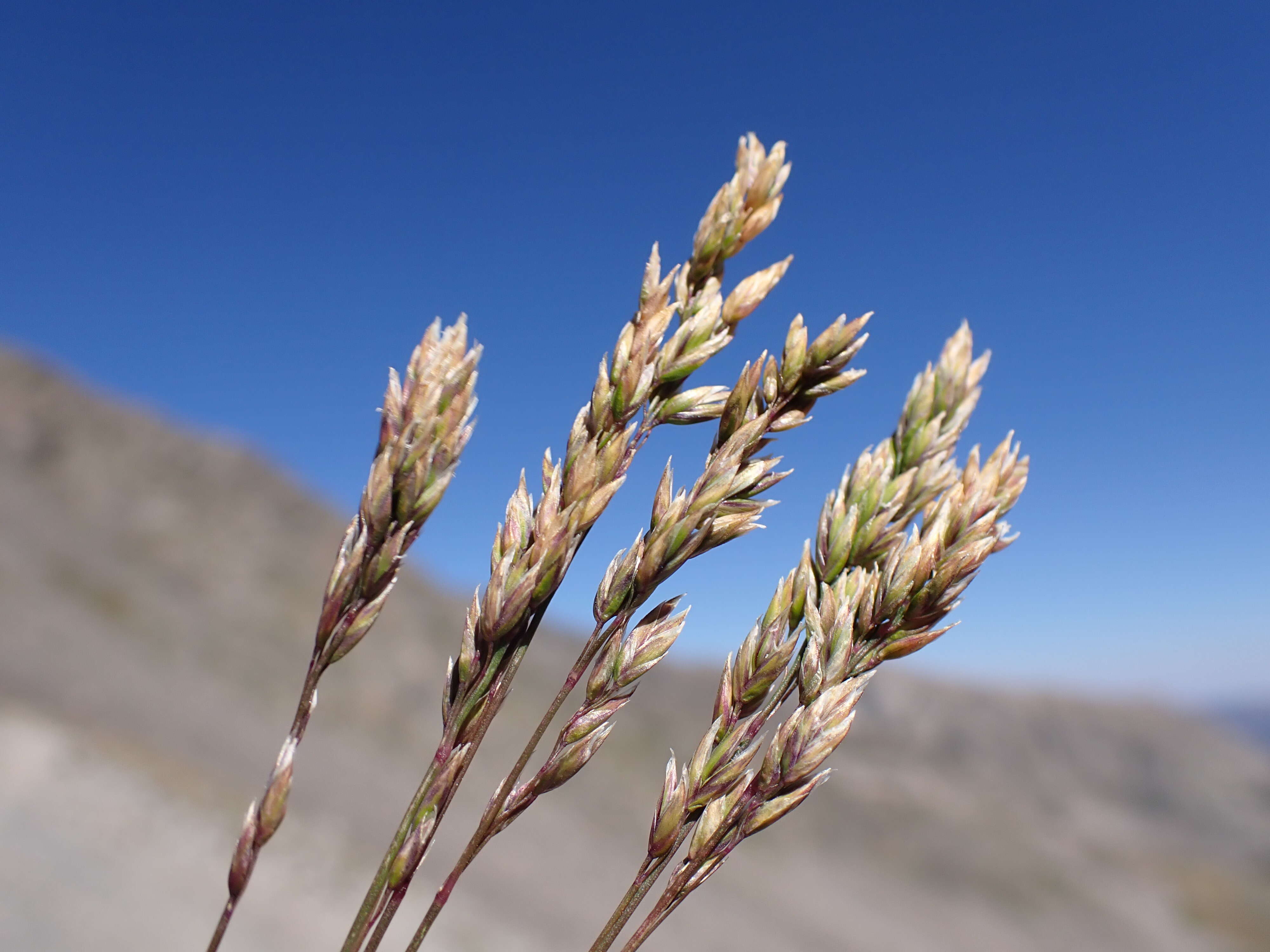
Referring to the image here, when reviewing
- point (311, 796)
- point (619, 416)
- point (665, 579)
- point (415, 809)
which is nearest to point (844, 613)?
point (665, 579)

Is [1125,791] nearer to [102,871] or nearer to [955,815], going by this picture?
[955,815]

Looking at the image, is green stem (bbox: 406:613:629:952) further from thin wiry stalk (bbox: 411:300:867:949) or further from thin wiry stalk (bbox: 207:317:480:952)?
thin wiry stalk (bbox: 207:317:480:952)

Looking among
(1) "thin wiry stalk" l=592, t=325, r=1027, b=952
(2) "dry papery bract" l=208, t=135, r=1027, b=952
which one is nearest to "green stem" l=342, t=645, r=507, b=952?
(2) "dry papery bract" l=208, t=135, r=1027, b=952

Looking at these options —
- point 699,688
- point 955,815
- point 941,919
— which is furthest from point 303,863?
point 699,688

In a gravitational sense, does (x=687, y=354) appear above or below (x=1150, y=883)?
below

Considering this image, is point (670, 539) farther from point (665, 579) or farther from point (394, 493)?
point (394, 493)
